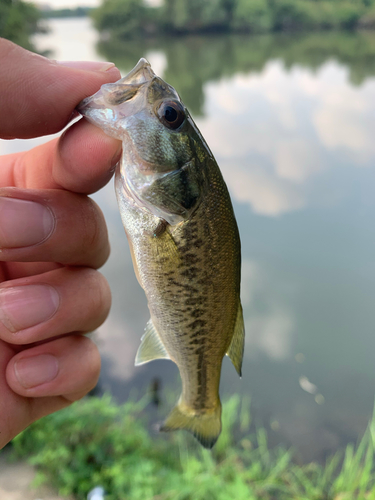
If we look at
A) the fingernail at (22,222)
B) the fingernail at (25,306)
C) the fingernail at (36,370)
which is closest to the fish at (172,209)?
the fingernail at (22,222)

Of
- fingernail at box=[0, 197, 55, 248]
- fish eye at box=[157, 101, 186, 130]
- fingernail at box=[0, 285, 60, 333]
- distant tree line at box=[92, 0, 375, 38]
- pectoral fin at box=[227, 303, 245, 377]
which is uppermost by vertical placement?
distant tree line at box=[92, 0, 375, 38]

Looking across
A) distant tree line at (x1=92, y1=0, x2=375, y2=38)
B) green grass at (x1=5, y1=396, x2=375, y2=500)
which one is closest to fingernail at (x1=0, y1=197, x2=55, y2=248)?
green grass at (x1=5, y1=396, x2=375, y2=500)

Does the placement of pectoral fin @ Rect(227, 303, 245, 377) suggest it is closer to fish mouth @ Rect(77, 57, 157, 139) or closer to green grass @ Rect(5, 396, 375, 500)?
fish mouth @ Rect(77, 57, 157, 139)

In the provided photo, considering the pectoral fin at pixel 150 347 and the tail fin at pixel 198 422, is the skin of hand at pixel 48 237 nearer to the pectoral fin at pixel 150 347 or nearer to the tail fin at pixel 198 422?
the pectoral fin at pixel 150 347

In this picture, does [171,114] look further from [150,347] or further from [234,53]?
[234,53]

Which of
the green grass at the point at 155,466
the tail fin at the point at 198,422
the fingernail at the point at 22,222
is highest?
the fingernail at the point at 22,222

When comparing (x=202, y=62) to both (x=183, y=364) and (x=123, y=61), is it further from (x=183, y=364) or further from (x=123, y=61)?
(x=183, y=364)
